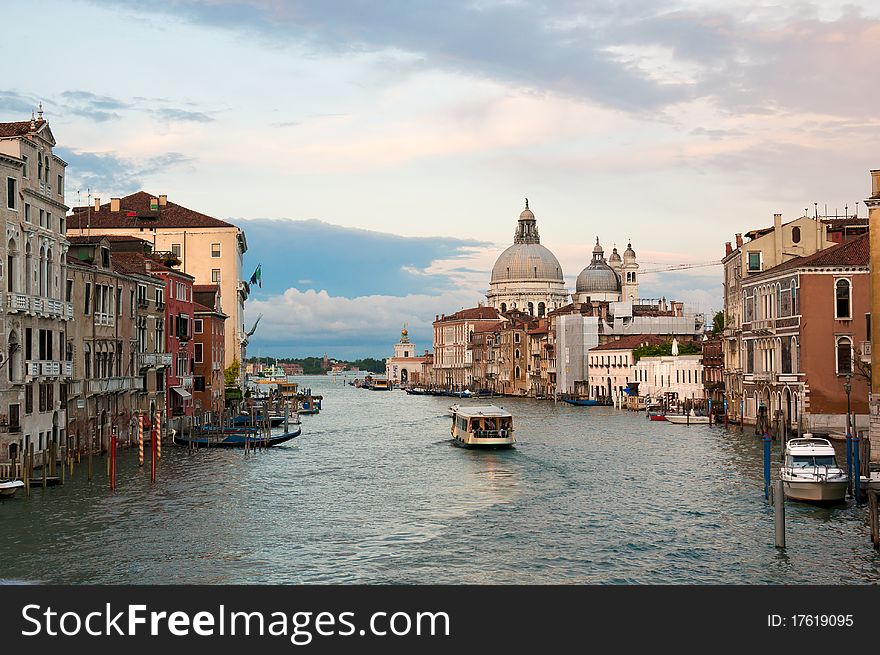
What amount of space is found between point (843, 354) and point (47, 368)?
27913 millimetres

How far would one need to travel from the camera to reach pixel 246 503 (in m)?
26.9

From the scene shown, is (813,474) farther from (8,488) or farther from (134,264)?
(134,264)

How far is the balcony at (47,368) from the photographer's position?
28.5 metres

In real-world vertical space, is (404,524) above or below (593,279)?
below

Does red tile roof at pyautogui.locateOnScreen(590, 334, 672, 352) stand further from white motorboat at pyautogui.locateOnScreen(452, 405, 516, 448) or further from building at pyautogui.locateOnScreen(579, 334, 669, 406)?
white motorboat at pyautogui.locateOnScreen(452, 405, 516, 448)

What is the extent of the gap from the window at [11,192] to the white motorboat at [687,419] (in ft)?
124

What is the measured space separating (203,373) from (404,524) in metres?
31.5

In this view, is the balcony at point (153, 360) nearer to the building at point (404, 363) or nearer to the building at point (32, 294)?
the building at point (32, 294)

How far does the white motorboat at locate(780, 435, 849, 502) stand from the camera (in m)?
24.3

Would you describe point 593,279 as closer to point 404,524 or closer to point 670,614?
point 404,524

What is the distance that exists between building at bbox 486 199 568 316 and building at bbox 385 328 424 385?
30.5 meters

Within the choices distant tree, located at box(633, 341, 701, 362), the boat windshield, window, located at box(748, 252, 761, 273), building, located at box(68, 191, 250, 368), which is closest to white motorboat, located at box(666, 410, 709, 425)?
window, located at box(748, 252, 761, 273)

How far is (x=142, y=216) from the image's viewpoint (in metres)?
67.8

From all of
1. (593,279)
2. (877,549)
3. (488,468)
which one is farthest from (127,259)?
(593,279)
